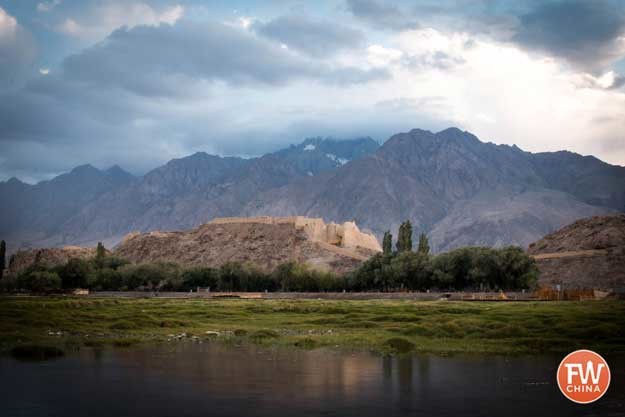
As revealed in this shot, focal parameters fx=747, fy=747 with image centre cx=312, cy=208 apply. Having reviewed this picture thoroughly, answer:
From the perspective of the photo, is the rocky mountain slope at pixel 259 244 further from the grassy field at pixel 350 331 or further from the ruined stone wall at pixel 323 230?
the grassy field at pixel 350 331

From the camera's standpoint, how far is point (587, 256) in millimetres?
120125

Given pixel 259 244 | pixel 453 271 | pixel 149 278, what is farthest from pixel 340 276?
pixel 259 244

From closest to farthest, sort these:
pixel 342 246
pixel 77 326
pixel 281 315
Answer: pixel 77 326
pixel 281 315
pixel 342 246

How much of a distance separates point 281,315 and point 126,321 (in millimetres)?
13934

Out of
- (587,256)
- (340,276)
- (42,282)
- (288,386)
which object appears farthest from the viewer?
(587,256)

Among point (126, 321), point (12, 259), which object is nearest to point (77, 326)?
point (126, 321)

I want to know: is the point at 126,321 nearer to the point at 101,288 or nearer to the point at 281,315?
the point at 281,315

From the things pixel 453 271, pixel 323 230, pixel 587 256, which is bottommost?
pixel 453 271

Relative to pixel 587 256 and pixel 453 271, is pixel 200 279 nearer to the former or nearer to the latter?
pixel 453 271

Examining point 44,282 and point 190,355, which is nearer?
point 190,355

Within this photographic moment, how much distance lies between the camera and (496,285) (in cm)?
8731

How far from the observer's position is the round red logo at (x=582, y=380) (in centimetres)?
1923

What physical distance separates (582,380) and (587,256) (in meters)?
107

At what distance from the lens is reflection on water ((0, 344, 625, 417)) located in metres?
18.0
